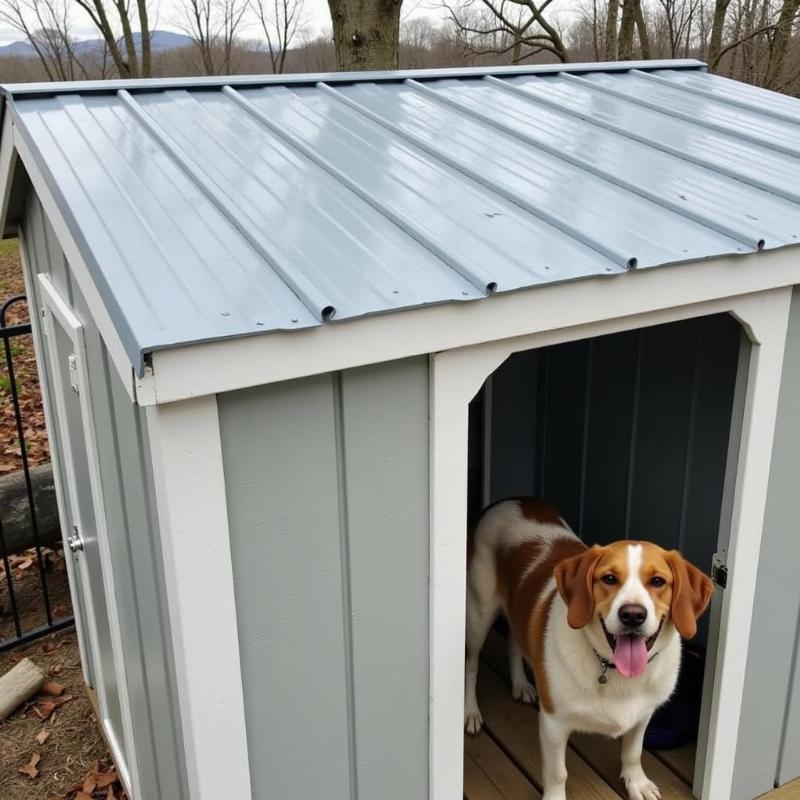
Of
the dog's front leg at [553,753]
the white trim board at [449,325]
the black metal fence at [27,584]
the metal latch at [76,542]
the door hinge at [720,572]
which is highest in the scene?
the white trim board at [449,325]

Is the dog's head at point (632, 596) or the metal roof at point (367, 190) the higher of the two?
the metal roof at point (367, 190)

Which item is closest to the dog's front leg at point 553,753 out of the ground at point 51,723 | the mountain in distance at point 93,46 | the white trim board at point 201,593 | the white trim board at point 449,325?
the white trim board at point 201,593

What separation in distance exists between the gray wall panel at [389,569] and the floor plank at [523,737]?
0.97 meters

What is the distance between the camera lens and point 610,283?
222 cm

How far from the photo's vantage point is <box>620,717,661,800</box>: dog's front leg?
3.15 meters

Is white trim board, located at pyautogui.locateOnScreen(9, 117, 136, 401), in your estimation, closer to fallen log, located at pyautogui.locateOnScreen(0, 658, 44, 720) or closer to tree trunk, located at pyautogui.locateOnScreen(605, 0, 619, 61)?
fallen log, located at pyautogui.locateOnScreen(0, 658, 44, 720)

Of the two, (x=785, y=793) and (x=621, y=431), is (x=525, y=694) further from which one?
(x=621, y=431)

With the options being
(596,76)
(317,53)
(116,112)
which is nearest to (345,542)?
(116,112)

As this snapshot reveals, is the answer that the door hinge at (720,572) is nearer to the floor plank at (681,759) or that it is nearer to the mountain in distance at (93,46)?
the floor plank at (681,759)

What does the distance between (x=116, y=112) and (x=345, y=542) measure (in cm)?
167

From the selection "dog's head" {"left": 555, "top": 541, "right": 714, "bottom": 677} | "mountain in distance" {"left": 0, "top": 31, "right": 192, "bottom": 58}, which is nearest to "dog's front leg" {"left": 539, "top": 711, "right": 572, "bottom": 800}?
"dog's head" {"left": 555, "top": 541, "right": 714, "bottom": 677}

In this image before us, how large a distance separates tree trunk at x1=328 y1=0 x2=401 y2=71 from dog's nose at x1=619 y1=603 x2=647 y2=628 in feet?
20.7

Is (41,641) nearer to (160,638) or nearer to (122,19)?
(160,638)

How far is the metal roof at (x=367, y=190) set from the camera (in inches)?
77.2
